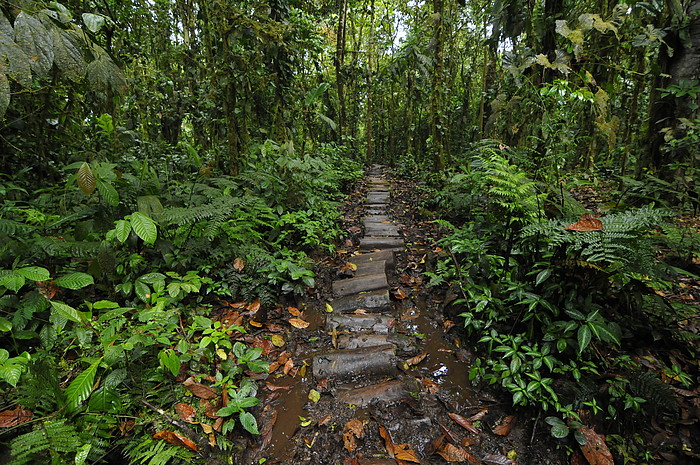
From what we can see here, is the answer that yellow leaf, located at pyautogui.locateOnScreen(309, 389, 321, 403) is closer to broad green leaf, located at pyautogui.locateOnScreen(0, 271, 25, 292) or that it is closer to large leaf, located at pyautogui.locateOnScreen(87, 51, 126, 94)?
broad green leaf, located at pyautogui.locateOnScreen(0, 271, 25, 292)

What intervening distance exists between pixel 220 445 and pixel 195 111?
657cm

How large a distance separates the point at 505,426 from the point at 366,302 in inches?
68.7

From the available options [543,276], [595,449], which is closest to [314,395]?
[595,449]

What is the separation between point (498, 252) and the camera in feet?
11.4

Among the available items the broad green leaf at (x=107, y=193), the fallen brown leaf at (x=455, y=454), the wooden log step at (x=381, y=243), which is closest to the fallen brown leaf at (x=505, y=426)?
the fallen brown leaf at (x=455, y=454)

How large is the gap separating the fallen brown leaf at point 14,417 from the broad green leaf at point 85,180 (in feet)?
4.97

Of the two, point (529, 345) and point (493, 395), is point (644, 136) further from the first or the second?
point (493, 395)

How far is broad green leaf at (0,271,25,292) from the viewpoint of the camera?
6.37 ft

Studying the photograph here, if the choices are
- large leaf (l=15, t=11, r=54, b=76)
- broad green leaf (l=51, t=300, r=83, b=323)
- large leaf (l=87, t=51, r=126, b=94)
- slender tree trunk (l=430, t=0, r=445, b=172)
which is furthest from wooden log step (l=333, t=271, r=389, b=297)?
slender tree trunk (l=430, t=0, r=445, b=172)

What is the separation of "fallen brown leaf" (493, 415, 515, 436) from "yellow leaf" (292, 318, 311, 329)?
6.32 feet

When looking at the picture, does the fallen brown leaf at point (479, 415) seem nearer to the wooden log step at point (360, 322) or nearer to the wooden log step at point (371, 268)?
the wooden log step at point (360, 322)

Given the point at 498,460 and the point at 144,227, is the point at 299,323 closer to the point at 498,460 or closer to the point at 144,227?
the point at 144,227

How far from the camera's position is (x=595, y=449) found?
191cm

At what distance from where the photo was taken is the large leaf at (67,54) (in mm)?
1577
